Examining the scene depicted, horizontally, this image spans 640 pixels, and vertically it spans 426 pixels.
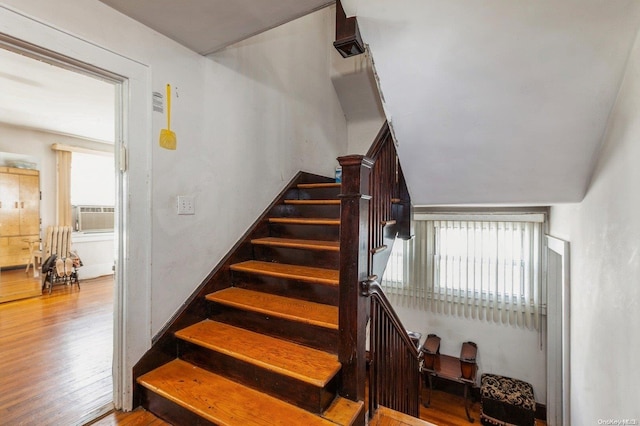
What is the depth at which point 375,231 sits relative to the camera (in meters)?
1.94

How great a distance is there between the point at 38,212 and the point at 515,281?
7.23m

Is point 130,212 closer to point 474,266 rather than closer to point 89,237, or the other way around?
point 474,266

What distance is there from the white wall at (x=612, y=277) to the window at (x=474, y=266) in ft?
5.15

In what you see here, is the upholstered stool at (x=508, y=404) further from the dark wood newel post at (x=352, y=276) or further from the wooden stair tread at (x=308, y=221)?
the wooden stair tread at (x=308, y=221)

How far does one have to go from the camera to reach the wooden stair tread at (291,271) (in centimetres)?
191

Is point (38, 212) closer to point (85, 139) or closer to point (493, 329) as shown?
point (85, 139)

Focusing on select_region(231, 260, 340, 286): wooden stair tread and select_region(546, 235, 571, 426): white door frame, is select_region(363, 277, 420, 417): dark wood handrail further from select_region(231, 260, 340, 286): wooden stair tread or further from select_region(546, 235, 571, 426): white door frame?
select_region(546, 235, 571, 426): white door frame

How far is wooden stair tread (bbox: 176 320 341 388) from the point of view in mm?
1431

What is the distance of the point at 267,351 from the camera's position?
64.7 inches

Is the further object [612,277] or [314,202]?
[314,202]

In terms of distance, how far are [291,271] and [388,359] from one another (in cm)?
92

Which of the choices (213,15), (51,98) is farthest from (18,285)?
(213,15)

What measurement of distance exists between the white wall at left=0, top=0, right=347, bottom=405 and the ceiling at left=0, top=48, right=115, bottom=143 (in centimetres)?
108

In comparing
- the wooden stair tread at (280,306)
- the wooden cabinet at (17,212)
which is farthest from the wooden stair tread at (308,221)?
the wooden cabinet at (17,212)
